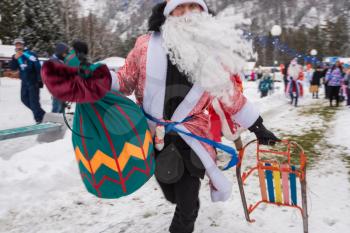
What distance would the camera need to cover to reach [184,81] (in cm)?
215

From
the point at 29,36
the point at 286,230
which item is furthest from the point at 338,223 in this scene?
the point at 29,36

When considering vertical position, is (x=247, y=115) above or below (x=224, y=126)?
above

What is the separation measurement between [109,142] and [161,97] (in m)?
0.41

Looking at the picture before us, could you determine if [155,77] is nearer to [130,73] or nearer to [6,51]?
[130,73]

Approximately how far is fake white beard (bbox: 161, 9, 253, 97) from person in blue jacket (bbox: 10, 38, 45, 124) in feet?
18.9

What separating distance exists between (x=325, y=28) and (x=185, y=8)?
231 feet

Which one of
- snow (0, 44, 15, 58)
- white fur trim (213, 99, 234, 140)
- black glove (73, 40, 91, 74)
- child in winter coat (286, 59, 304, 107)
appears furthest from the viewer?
snow (0, 44, 15, 58)

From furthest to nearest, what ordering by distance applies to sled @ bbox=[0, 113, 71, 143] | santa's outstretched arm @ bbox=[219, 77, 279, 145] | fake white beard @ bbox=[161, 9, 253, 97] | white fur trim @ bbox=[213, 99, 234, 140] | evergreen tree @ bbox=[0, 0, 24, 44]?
evergreen tree @ bbox=[0, 0, 24, 44], sled @ bbox=[0, 113, 71, 143], white fur trim @ bbox=[213, 99, 234, 140], santa's outstretched arm @ bbox=[219, 77, 279, 145], fake white beard @ bbox=[161, 9, 253, 97]

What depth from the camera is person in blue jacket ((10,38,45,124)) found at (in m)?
7.12

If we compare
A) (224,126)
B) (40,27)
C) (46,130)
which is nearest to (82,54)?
(224,126)

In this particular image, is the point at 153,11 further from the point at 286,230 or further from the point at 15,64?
the point at 15,64

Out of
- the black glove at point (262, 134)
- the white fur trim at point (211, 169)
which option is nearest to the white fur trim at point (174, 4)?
the white fur trim at point (211, 169)

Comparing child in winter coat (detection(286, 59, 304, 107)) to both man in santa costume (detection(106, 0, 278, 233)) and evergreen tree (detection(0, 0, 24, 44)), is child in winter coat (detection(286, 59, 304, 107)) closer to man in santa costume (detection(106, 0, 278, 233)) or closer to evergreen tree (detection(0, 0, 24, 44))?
man in santa costume (detection(106, 0, 278, 233))

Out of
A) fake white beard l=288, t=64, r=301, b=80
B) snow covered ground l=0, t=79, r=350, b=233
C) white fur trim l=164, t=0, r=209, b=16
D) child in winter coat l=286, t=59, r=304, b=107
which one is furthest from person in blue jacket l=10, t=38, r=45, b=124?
fake white beard l=288, t=64, r=301, b=80
